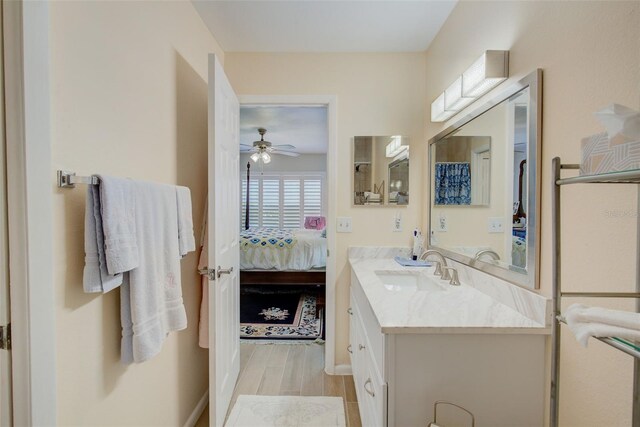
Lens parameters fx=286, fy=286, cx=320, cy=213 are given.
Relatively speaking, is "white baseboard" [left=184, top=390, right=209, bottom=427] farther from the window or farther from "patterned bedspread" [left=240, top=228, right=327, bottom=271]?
the window

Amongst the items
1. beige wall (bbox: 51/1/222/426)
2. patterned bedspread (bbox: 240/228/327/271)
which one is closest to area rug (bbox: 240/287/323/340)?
patterned bedspread (bbox: 240/228/327/271)

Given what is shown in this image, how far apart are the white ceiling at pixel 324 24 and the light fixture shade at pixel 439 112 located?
52 cm

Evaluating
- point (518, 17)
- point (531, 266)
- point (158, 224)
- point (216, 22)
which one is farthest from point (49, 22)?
point (531, 266)

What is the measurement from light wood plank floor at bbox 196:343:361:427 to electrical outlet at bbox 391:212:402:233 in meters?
1.18

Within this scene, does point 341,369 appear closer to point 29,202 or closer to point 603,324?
point 603,324

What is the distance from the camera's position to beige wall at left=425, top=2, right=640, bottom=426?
758mm

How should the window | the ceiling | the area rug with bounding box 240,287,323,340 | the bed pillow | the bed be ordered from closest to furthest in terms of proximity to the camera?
the area rug with bounding box 240,287,323,340 → the ceiling → the bed → the bed pillow → the window

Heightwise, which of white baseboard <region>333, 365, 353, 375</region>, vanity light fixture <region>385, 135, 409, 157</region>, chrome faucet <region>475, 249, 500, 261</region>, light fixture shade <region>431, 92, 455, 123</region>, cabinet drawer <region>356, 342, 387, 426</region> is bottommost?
white baseboard <region>333, 365, 353, 375</region>

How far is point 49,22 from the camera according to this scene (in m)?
0.80

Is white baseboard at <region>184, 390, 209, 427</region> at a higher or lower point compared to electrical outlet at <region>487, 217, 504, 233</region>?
lower

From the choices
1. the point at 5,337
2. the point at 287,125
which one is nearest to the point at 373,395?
the point at 5,337

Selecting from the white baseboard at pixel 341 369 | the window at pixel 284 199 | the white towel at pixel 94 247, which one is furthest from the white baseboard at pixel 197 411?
the window at pixel 284 199

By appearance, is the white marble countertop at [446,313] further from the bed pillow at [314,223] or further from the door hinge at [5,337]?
the bed pillow at [314,223]

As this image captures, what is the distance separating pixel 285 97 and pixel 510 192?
1610 mm
